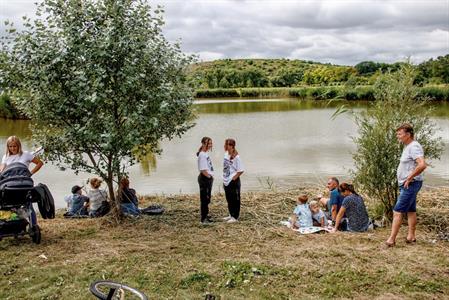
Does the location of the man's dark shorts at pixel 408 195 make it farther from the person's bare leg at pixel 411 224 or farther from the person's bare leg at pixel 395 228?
the person's bare leg at pixel 411 224

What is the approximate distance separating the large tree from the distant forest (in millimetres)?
1104

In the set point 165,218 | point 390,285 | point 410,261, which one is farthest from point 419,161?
point 165,218

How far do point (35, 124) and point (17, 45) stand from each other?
1.48m

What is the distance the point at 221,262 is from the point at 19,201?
10.6ft

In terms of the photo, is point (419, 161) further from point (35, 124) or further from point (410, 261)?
point (35, 124)

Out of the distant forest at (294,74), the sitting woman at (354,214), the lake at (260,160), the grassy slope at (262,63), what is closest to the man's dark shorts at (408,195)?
the sitting woman at (354,214)

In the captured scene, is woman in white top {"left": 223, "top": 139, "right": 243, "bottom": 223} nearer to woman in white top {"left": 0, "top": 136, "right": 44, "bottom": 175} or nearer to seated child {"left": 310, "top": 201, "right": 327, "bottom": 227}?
seated child {"left": 310, "top": 201, "right": 327, "bottom": 227}

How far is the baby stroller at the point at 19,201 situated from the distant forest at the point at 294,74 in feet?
11.3

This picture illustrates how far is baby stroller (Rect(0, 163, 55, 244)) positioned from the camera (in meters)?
6.80

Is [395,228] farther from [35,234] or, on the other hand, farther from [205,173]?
[35,234]

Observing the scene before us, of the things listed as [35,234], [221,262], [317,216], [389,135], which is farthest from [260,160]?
[221,262]

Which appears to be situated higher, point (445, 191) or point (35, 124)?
point (35, 124)

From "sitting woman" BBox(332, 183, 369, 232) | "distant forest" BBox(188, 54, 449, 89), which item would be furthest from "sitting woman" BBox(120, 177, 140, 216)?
"sitting woman" BBox(332, 183, 369, 232)

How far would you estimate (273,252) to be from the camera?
22.1 feet
